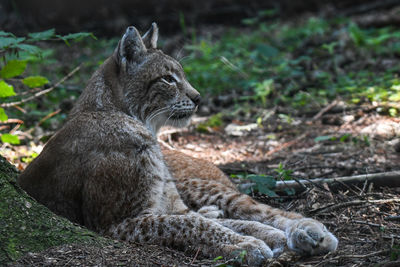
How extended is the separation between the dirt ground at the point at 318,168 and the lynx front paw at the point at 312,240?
7 cm

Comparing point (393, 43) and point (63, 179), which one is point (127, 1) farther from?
point (63, 179)

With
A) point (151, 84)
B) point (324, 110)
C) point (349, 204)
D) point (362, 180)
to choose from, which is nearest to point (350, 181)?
point (362, 180)

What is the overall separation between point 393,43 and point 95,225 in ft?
25.8

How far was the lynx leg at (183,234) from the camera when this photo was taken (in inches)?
142

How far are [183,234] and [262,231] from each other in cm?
66

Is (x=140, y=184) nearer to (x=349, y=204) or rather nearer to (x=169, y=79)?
(x=169, y=79)

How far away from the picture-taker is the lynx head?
4.50 meters

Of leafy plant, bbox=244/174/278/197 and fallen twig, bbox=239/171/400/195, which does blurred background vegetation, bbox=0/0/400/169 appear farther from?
fallen twig, bbox=239/171/400/195

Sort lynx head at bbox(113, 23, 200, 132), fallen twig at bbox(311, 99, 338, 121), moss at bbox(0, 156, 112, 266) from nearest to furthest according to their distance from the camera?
1. moss at bbox(0, 156, 112, 266)
2. lynx head at bbox(113, 23, 200, 132)
3. fallen twig at bbox(311, 99, 338, 121)

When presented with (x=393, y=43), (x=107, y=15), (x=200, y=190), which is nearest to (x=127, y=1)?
(x=107, y=15)

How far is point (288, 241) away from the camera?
3662mm

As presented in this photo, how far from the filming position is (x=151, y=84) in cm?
464

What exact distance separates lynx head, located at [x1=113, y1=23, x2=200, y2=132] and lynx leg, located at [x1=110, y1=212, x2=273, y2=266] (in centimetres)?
112

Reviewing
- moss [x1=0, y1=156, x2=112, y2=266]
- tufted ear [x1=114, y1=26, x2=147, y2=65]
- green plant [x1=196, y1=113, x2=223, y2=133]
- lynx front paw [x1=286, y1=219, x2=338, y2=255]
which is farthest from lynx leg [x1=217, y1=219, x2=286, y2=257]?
green plant [x1=196, y1=113, x2=223, y2=133]
